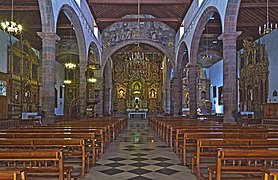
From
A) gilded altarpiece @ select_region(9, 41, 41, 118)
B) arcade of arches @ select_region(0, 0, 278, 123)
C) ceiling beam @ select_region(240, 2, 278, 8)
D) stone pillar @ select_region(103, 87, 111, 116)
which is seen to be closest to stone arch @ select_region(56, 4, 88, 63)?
arcade of arches @ select_region(0, 0, 278, 123)

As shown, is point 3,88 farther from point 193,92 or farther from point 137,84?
point 137,84

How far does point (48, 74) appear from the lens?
11.6 meters

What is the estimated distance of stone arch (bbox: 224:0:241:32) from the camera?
38.0 ft

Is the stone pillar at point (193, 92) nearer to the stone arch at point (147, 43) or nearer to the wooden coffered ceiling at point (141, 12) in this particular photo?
the wooden coffered ceiling at point (141, 12)

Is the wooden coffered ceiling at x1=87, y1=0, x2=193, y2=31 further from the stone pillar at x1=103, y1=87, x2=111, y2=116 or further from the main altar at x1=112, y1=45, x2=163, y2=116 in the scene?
the main altar at x1=112, y1=45, x2=163, y2=116

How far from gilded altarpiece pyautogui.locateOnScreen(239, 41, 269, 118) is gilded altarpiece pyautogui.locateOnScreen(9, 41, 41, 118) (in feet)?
51.4

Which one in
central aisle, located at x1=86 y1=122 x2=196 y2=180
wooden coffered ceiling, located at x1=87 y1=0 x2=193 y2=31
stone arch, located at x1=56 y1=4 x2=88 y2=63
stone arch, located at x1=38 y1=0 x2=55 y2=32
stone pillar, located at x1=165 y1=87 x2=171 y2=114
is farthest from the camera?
stone pillar, located at x1=165 y1=87 x2=171 y2=114

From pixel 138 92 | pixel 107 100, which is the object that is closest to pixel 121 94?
pixel 138 92

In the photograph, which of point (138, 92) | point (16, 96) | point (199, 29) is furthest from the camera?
point (138, 92)

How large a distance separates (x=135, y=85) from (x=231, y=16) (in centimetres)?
2558

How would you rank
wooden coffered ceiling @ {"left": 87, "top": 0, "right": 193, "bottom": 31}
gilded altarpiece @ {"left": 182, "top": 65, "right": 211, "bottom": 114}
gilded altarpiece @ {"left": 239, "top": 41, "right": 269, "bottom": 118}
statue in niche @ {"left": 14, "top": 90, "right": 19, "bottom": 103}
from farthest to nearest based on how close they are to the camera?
1. gilded altarpiece @ {"left": 182, "top": 65, "right": 211, "bottom": 114}
2. wooden coffered ceiling @ {"left": 87, "top": 0, "right": 193, "bottom": 31}
3. gilded altarpiece @ {"left": 239, "top": 41, "right": 269, "bottom": 118}
4. statue in niche @ {"left": 14, "top": 90, "right": 19, "bottom": 103}

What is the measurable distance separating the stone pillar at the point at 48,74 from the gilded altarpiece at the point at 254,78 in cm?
1325

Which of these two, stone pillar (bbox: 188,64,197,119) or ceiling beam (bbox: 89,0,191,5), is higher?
ceiling beam (bbox: 89,0,191,5)

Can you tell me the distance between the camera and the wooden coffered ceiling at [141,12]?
15.1m
